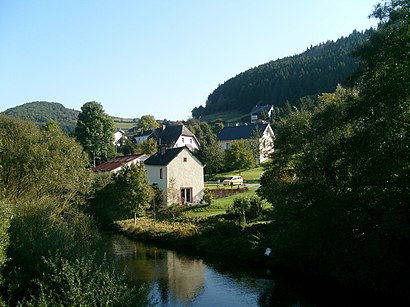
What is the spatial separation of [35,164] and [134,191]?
1170 centimetres

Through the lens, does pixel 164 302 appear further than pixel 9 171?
No

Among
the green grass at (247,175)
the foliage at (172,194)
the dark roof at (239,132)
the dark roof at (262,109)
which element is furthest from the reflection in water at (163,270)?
the dark roof at (262,109)

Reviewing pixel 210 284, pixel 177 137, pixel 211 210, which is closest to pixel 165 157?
pixel 211 210

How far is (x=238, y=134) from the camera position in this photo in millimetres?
84500

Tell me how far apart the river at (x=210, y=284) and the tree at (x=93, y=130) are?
40.9 meters

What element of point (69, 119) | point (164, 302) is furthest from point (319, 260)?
point (69, 119)

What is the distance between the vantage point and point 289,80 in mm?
136375

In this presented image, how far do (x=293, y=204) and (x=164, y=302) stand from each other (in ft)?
26.9

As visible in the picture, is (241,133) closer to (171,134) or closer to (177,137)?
(177,137)

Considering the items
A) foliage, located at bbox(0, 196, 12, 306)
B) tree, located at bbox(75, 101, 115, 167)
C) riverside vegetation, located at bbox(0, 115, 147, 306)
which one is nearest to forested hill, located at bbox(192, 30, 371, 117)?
tree, located at bbox(75, 101, 115, 167)

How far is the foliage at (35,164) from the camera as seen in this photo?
2656 centimetres

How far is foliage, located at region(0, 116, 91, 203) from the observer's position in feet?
87.1

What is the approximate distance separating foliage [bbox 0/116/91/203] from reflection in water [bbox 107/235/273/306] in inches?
254

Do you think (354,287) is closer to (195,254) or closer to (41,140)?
(195,254)
